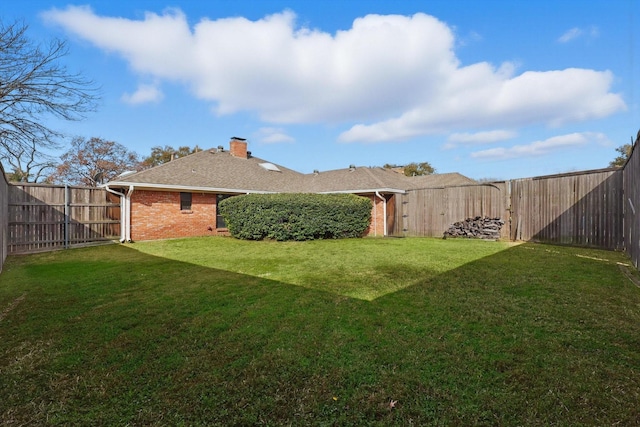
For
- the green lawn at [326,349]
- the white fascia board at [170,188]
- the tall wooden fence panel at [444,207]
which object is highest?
the white fascia board at [170,188]

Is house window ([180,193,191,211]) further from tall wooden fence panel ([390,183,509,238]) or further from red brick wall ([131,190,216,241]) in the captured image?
tall wooden fence panel ([390,183,509,238])

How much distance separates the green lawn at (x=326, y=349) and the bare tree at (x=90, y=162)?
1044 inches

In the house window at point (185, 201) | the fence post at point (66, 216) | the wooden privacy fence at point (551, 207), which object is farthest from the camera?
the house window at point (185, 201)

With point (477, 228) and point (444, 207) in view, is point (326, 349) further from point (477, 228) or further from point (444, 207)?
point (444, 207)

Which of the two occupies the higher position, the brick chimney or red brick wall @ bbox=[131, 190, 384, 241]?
the brick chimney

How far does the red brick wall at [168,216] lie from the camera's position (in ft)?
40.3

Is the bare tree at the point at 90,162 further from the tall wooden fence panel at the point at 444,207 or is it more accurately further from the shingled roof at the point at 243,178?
the tall wooden fence panel at the point at 444,207

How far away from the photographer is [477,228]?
12094 mm

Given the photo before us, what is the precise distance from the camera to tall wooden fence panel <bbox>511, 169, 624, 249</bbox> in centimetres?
870

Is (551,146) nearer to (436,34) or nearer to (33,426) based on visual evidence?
(436,34)

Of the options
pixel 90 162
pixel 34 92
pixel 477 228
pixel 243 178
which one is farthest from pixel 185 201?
pixel 90 162

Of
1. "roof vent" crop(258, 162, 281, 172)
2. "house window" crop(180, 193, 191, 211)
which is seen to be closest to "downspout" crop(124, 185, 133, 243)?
"house window" crop(180, 193, 191, 211)

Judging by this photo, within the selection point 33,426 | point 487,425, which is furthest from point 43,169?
point 487,425

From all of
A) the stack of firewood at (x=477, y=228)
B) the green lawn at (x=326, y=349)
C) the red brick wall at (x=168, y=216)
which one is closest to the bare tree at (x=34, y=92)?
the red brick wall at (x=168, y=216)
